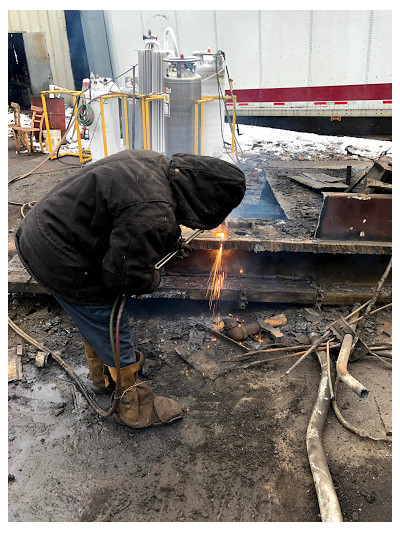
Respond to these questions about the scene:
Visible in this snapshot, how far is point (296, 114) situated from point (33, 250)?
9.08m

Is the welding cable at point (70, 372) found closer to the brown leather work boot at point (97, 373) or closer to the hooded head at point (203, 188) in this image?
the brown leather work boot at point (97, 373)

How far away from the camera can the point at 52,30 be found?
14.0 meters

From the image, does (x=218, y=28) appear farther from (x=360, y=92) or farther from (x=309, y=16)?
(x=360, y=92)

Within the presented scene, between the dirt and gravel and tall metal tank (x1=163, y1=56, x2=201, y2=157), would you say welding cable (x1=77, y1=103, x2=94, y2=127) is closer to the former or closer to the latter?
tall metal tank (x1=163, y1=56, x2=201, y2=157)

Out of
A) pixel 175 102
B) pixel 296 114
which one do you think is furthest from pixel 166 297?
pixel 296 114

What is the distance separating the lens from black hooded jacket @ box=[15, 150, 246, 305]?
239 centimetres

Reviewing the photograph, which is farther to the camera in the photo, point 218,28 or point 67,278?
point 218,28

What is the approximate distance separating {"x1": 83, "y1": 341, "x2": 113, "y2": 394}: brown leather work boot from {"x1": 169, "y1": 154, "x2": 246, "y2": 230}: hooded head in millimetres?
1442

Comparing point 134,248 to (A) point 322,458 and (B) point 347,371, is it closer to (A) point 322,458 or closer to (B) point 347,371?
(A) point 322,458

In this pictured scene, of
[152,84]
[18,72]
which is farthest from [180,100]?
[18,72]

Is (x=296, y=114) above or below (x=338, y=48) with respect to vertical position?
below

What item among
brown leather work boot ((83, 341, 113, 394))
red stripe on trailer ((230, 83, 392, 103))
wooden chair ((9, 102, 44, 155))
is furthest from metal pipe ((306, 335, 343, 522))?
wooden chair ((9, 102, 44, 155))

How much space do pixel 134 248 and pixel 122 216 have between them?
197mm

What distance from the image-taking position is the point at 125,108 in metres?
7.08
